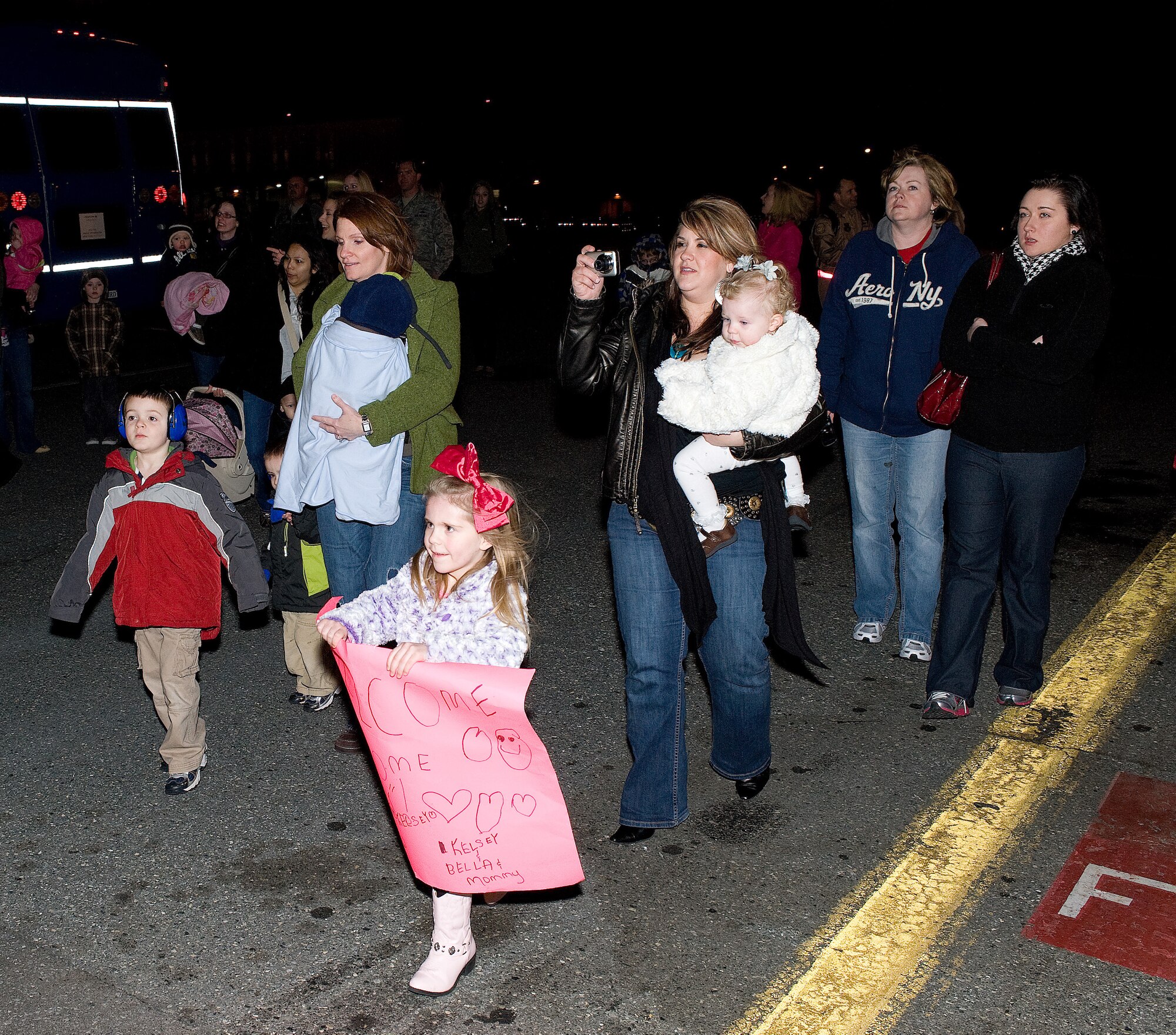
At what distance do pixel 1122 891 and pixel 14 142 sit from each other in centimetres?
1640

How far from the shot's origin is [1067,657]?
18.6 ft

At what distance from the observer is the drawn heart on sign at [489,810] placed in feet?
A: 10.3

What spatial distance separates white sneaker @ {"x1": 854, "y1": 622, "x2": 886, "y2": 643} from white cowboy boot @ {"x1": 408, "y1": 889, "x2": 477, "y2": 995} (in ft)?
9.88

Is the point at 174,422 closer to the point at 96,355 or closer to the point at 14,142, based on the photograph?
the point at 96,355

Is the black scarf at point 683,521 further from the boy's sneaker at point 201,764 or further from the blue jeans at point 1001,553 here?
the boy's sneaker at point 201,764

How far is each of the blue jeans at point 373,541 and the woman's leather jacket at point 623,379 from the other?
926mm

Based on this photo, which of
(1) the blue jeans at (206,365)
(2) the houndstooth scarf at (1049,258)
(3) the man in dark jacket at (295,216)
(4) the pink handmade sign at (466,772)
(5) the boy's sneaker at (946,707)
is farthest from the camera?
(1) the blue jeans at (206,365)

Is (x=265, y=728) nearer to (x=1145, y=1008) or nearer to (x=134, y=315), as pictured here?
(x=1145, y=1008)

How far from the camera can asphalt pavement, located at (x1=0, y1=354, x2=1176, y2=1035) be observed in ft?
10.7

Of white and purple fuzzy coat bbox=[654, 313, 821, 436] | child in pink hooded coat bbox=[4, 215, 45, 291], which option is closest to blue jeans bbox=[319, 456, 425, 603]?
white and purple fuzzy coat bbox=[654, 313, 821, 436]

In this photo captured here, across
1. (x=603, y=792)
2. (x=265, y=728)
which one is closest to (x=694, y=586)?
(x=603, y=792)

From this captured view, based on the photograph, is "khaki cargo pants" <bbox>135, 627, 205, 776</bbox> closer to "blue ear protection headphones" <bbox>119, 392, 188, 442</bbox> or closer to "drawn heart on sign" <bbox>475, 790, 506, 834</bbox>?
"blue ear protection headphones" <bbox>119, 392, 188, 442</bbox>

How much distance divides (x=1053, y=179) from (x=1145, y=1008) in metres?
3.00

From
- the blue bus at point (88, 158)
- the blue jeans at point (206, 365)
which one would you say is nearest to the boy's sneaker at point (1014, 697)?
the blue jeans at point (206, 365)
